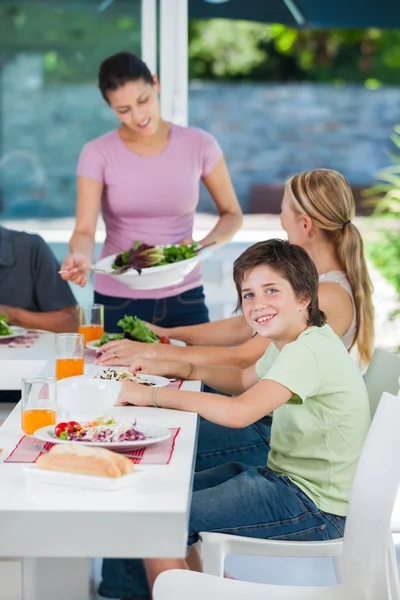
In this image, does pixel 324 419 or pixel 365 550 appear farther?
pixel 324 419

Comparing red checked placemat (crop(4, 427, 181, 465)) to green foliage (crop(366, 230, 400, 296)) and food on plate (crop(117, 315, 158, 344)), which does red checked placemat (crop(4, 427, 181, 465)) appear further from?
green foliage (crop(366, 230, 400, 296))

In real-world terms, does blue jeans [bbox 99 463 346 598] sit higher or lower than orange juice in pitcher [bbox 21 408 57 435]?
lower

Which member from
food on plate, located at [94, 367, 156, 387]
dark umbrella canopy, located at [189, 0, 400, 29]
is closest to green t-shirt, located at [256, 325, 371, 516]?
food on plate, located at [94, 367, 156, 387]

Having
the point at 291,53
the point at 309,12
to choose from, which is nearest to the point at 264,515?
the point at 309,12

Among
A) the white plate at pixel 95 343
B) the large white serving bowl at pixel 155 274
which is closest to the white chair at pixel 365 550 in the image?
the white plate at pixel 95 343

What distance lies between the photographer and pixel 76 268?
9.14 feet

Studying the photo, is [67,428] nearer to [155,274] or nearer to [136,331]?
[136,331]

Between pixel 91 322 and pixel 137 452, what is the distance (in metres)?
1.09

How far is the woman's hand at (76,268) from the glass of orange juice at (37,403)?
0.99 m

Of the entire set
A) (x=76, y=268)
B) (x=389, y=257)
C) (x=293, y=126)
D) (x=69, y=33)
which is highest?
(x=69, y=33)

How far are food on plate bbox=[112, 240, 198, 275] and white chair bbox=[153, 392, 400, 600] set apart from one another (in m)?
1.19

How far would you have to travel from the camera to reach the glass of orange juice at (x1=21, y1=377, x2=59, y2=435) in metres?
1.81

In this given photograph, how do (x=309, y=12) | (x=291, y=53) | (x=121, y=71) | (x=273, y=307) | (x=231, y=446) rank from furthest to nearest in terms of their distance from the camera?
1. (x=291, y=53)
2. (x=309, y=12)
3. (x=121, y=71)
4. (x=231, y=446)
5. (x=273, y=307)

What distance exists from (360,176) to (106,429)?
6.29m
